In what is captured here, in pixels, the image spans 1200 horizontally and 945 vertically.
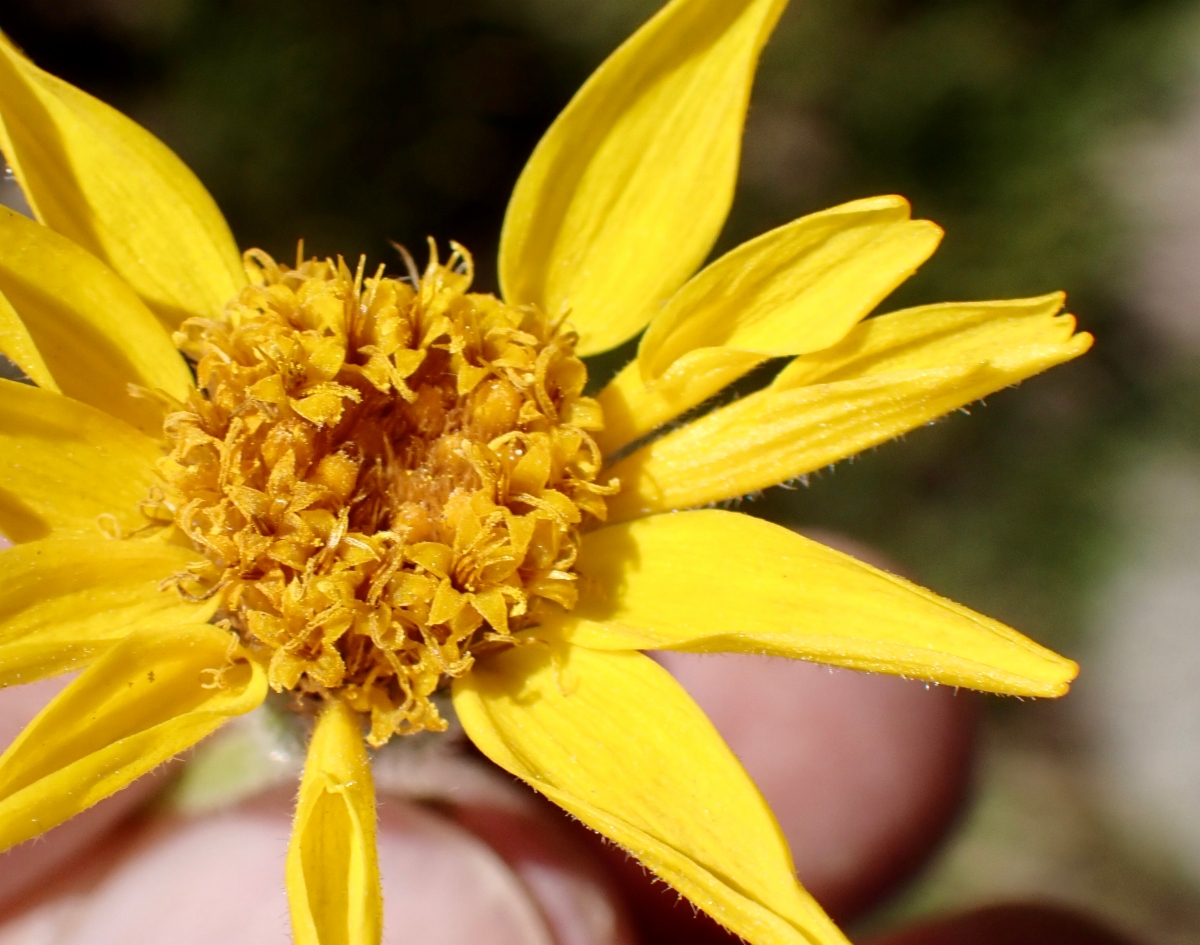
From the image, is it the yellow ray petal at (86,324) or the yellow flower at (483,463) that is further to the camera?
the yellow ray petal at (86,324)

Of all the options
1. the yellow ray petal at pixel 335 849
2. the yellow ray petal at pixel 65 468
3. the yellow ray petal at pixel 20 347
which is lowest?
the yellow ray petal at pixel 335 849

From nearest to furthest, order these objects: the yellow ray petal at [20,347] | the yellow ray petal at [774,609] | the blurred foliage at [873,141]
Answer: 1. the yellow ray petal at [774,609]
2. the yellow ray petal at [20,347]
3. the blurred foliage at [873,141]

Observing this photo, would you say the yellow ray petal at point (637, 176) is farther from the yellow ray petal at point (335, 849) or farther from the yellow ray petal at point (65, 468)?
the yellow ray petal at point (335, 849)

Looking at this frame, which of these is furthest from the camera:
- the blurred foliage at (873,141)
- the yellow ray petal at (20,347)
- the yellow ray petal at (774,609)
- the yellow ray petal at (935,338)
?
the blurred foliage at (873,141)


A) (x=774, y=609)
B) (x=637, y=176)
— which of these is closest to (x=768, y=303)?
(x=637, y=176)

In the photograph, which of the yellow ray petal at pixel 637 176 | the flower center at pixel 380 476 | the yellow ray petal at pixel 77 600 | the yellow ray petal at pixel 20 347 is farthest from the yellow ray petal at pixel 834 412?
the yellow ray petal at pixel 20 347

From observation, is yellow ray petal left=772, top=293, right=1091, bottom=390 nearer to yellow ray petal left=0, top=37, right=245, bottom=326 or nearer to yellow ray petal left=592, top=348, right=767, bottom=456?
yellow ray petal left=592, top=348, right=767, bottom=456

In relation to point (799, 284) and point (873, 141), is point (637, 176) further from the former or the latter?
point (873, 141)

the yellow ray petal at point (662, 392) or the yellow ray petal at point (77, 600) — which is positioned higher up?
the yellow ray petal at point (662, 392)
